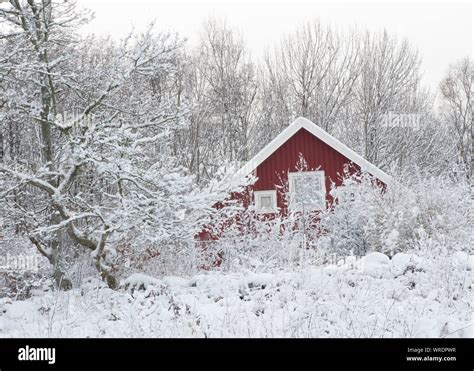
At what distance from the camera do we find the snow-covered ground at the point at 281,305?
15.6ft

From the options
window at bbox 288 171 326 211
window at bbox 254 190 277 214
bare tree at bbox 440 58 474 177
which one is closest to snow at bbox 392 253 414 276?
window at bbox 288 171 326 211

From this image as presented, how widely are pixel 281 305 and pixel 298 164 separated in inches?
384

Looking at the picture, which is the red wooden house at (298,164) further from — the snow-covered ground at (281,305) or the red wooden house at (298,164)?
the snow-covered ground at (281,305)

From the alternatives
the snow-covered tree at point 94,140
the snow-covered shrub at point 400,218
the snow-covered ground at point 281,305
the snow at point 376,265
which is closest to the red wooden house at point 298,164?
the snow-covered shrub at point 400,218

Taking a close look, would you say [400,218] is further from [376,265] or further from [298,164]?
[298,164]

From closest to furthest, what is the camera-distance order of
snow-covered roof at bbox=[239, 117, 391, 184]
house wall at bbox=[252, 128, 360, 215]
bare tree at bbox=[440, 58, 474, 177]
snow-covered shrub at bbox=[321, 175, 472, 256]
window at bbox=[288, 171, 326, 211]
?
snow-covered shrub at bbox=[321, 175, 472, 256] → window at bbox=[288, 171, 326, 211] → snow-covered roof at bbox=[239, 117, 391, 184] → house wall at bbox=[252, 128, 360, 215] → bare tree at bbox=[440, 58, 474, 177]

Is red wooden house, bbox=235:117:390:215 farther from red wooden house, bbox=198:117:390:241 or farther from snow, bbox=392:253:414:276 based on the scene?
snow, bbox=392:253:414:276

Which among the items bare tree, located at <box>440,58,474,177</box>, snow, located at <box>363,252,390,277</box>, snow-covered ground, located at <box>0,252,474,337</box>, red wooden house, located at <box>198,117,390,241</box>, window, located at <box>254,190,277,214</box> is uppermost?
bare tree, located at <box>440,58,474,177</box>

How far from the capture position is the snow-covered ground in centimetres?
475

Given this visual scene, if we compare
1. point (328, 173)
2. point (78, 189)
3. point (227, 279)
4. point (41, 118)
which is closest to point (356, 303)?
point (227, 279)

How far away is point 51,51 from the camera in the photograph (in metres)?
9.48

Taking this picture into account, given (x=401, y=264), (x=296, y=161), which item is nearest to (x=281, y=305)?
(x=401, y=264)

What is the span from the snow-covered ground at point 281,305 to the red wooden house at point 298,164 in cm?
743

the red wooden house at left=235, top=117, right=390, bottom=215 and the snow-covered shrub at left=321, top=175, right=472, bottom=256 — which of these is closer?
the snow-covered shrub at left=321, top=175, right=472, bottom=256
